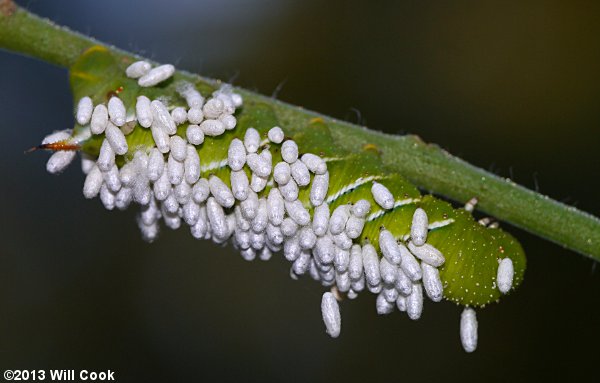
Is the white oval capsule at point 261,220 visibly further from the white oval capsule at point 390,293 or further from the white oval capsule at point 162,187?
the white oval capsule at point 390,293

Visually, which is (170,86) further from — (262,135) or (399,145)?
(399,145)

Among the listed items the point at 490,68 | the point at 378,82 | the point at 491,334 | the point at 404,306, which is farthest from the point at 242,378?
the point at 404,306

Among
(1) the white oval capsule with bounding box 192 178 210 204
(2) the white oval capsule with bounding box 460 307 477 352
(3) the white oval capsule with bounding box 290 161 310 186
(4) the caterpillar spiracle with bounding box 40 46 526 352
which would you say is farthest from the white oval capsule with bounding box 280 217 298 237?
(2) the white oval capsule with bounding box 460 307 477 352

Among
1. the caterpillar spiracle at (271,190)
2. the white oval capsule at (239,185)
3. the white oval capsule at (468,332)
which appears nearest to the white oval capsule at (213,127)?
the caterpillar spiracle at (271,190)

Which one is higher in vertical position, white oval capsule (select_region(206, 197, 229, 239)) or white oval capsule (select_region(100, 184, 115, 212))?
white oval capsule (select_region(100, 184, 115, 212))

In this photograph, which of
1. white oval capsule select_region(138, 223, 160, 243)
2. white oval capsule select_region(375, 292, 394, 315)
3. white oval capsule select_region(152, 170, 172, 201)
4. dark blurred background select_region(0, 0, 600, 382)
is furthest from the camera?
dark blurred background select_region(0, 0, 600, 382)

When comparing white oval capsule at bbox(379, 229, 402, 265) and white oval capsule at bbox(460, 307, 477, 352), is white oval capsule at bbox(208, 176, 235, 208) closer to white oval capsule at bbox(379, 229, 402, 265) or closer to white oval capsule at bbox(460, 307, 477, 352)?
white oval capsule at bbox(379, 229, 402, 265)
